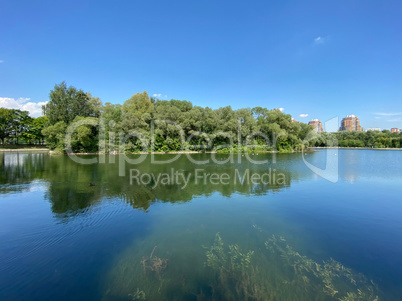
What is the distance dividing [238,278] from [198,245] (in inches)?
85.1

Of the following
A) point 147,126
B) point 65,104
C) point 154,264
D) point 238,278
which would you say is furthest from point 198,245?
point 65,104

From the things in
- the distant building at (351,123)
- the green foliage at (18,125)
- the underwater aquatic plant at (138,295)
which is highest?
the distant building at (351,123)

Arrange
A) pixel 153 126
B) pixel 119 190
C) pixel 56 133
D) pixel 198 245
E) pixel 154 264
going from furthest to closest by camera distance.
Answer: pixel 153 126, pixel 56 133, pixel 119 190, pixel 198 245, pixel 154 264

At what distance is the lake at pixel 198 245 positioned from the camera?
5.41 metres

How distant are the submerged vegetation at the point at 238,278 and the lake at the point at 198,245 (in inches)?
1.2

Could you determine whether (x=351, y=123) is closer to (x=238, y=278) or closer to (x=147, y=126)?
(x=147, y=126)

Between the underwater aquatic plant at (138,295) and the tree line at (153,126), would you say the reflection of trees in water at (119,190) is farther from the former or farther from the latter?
the tree line at (153,126)

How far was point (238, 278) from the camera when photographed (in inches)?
228

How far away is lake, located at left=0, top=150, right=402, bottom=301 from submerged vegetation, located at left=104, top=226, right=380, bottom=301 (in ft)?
0.10

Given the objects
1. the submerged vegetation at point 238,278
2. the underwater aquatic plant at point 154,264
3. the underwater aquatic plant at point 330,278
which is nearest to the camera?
the submerged vegetation at point 238,278

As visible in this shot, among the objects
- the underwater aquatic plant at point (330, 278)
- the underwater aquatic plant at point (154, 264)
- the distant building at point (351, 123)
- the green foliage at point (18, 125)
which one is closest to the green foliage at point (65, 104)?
the green foliage at point (18, 125)

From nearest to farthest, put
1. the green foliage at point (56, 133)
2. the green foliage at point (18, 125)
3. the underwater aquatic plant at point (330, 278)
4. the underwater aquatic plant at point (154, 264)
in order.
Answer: the underwater aquatic plant at point (330, 278) < the underwater aquatic plant at point (154, 264) < the green foliage at point (56, 133) < the green foliage at point (18, 125)

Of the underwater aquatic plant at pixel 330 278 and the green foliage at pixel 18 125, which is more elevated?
the green foliage at pixel 18 125

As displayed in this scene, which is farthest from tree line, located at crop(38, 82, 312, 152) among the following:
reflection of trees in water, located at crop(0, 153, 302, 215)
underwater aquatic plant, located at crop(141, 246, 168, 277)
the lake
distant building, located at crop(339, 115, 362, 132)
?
distant building, located at crop(339, 115, 362, 132)
